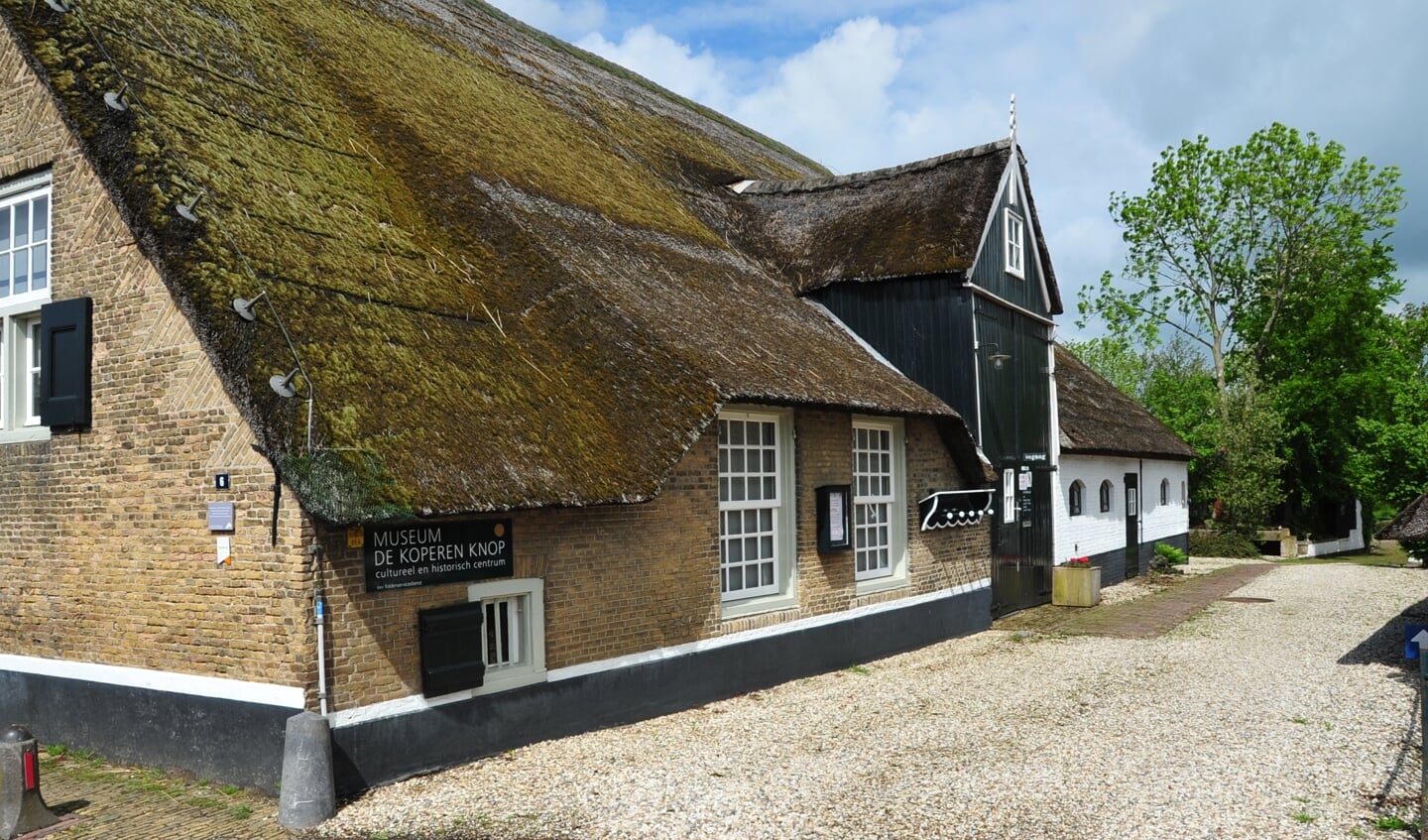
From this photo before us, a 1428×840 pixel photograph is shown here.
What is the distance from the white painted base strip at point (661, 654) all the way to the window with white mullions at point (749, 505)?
0.49 metres

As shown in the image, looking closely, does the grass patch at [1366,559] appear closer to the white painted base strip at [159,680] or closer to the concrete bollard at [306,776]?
the concrete bollard at [306,776]

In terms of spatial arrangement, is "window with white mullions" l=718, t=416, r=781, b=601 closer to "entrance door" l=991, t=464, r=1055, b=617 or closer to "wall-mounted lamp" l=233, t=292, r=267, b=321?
"wall-mounted lamp" l=233, t=292, r=267, b=321

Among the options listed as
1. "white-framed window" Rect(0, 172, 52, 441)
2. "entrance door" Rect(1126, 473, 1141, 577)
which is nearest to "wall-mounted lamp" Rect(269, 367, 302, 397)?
"white-framed window" Rect(0, 172, 52, 441)

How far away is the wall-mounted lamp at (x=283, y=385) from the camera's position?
24.5 feet

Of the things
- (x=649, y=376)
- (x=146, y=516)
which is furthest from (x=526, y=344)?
(x=146, y=516)

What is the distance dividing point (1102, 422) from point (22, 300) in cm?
2046

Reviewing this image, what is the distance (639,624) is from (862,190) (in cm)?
996

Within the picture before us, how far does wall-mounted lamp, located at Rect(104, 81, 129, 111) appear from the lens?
28.8ft

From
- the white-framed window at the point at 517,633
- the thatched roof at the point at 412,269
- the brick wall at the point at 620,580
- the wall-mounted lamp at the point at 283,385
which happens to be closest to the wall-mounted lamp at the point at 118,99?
the thatched roof at the point at 412,269

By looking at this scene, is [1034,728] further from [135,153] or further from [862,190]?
[862,190]

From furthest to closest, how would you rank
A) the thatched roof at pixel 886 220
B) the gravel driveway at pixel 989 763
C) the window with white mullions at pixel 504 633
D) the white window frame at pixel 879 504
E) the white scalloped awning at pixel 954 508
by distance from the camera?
the thatched roof at pixel 886 220 < the white scalloped awning at pixel 954 508 < the white window frame at pixel 879 504 < the window with white mullions at pixel 504 633 < the gravel driveway at pixel 989 763

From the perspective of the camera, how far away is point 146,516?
858 cm

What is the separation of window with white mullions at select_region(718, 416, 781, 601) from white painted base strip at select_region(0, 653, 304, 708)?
16.7ft

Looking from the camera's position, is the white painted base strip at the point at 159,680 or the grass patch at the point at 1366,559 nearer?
the white painted base strip at the point at 159,680
